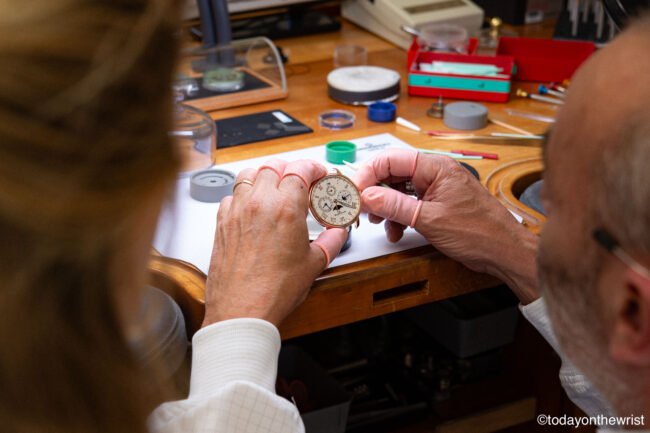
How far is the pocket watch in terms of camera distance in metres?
1.31

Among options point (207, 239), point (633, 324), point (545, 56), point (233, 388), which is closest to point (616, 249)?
point (633, 324)

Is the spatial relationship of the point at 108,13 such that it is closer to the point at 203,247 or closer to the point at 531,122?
the point at 203,247

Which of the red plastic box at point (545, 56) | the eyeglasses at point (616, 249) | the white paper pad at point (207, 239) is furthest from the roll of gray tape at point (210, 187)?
the red plastic box at point (545, 56)

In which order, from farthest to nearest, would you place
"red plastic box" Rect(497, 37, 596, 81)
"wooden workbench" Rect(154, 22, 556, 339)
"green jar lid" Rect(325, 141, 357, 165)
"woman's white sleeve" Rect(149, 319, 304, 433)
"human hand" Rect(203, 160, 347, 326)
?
"red plastic box" Rect(497, 37, 596, 81), "green jar lid" Rect(325, 141, 357, 165), "wooden workbench" Rect(154, 22, 556, 339), "human hand" Rect(203, 160, 347, 326), "woman's white sleeve" Rect(149, 319, 304, 433)

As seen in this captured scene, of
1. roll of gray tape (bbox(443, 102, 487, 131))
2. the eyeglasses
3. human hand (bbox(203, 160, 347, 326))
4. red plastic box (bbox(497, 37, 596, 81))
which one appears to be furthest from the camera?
red plastic box (bbox(497, 37, 596, 81))

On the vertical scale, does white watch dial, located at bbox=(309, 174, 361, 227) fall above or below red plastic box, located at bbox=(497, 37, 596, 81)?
above

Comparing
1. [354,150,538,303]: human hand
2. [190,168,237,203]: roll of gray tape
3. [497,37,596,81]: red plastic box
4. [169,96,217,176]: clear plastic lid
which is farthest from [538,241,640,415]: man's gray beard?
[497,37,596,81]: red plastic box

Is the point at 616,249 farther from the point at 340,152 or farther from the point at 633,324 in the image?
the point at 340,152

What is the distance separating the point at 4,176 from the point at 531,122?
146 cm

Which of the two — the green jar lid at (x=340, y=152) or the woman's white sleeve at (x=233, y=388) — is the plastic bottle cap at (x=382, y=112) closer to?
the green jar lid at (x=340, y=152)

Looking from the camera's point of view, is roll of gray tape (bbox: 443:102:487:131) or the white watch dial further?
roll of gray tape (bbox: 443:102:487:131)

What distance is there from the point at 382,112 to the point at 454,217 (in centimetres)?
53

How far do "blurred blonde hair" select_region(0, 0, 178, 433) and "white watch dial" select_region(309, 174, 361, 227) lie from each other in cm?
68

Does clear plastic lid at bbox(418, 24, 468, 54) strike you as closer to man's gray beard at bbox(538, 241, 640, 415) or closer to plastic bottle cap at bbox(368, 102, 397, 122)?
plastic bottle cap at bbox(368, 102, 397, 122)
